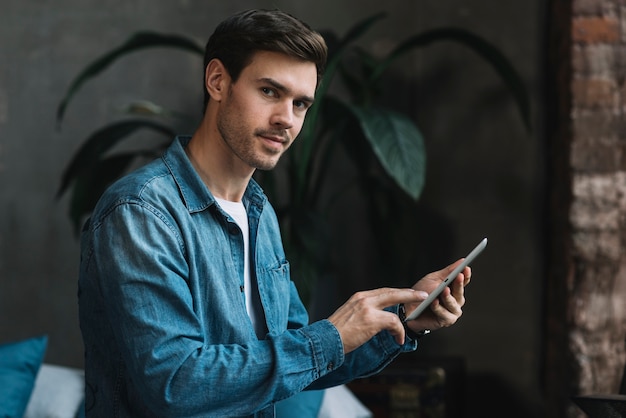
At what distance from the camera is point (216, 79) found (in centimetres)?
152

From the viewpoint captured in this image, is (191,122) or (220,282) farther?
(191,122)

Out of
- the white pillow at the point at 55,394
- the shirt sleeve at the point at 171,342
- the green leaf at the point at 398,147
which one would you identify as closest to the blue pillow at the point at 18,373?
the white pillow at the point at 55,394

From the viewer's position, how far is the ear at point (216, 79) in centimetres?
150

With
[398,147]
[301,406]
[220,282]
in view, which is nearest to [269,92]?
[220,282]

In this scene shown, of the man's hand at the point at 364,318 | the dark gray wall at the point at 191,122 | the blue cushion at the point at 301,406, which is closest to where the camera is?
the man's hand at the point at 364,318

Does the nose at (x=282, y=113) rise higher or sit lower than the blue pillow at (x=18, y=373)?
higher

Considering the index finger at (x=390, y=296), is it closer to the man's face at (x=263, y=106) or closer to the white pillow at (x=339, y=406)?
the man's face at (x=263, y=106)

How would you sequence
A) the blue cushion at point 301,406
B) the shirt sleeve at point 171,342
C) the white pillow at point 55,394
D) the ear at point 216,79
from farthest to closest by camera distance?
the white pillow at point 55,394 < the blue cushion at point 301,406 < the ear at point 216,79 < the shirt sleeve at point 171,342

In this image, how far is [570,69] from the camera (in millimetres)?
2719

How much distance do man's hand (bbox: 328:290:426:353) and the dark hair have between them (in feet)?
1.39

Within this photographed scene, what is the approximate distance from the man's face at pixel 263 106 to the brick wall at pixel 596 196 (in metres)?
1.48

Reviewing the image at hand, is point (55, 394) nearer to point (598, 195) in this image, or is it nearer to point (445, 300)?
point (445, 300)

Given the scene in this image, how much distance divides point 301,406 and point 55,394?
79cm

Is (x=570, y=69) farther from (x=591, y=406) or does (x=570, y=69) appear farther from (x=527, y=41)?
(x=591, y=406)
